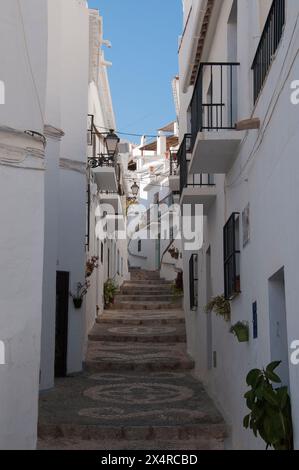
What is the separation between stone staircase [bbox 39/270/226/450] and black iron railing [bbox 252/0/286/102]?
15.1ft

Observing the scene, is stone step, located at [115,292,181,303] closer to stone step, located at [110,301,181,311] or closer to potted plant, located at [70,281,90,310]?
stone step, located at [110,301,181,311]

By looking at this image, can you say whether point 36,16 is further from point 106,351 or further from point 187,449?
point 106,351

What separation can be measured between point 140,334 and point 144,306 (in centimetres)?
446

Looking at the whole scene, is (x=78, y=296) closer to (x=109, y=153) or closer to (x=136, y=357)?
(x=136, y=357)

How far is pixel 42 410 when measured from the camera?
10.6 m

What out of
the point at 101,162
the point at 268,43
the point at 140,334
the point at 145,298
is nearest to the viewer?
the point at 268,43

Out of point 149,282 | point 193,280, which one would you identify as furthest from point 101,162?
point 149,282

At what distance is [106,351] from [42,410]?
4935 millimetres

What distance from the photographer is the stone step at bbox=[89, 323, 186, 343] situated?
16750 mm

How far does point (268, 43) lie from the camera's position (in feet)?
25.3

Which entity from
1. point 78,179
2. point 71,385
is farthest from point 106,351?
point 78,179

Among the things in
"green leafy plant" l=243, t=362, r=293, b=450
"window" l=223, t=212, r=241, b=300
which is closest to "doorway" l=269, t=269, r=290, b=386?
"green leafy plant" l=243, t=362, r=293, b=450

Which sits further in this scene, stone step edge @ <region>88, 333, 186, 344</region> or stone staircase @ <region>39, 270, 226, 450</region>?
stone step edge @ <region>88, 333, 186, 344</region>

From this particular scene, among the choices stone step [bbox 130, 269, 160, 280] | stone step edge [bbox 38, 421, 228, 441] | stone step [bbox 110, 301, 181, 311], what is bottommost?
stone step edge [bbox 38, 421, 228, 441]
